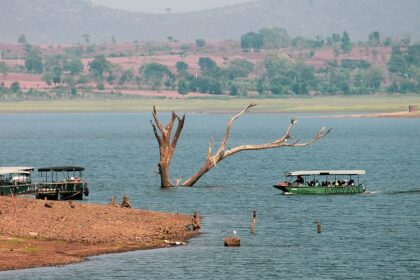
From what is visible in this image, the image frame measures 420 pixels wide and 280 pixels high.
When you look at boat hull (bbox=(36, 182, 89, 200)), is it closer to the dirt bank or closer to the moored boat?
the moored boat

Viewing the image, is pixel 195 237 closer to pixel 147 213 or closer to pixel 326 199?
pixel 147 213

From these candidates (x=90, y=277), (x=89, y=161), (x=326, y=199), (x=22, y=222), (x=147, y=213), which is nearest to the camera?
(x=90, y=277)

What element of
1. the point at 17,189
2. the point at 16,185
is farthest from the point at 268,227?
the point at 17,189

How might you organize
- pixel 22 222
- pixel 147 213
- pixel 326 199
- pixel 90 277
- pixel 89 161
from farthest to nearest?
pixel 89 161
pixel 326 199
pixel 147 213
pixel 22 222
pixel 90 277

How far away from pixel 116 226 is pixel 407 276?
73.7 feet

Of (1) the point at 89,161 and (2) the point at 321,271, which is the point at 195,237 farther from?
(1) the point at 89,161

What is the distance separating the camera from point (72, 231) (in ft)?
258

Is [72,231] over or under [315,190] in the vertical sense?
over

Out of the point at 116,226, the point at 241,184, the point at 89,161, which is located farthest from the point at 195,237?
the point at 89,161

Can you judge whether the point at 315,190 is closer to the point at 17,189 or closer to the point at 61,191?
the point at 61,191

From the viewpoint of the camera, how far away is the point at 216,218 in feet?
310

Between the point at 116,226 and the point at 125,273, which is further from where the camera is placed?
the point at 116,226

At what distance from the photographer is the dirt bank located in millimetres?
71500

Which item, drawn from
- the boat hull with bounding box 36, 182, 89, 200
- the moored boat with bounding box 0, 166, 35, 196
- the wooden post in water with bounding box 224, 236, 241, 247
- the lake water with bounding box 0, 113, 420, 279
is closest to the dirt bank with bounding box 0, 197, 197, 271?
the lake water with bounding box 0, 113, 420, 279
